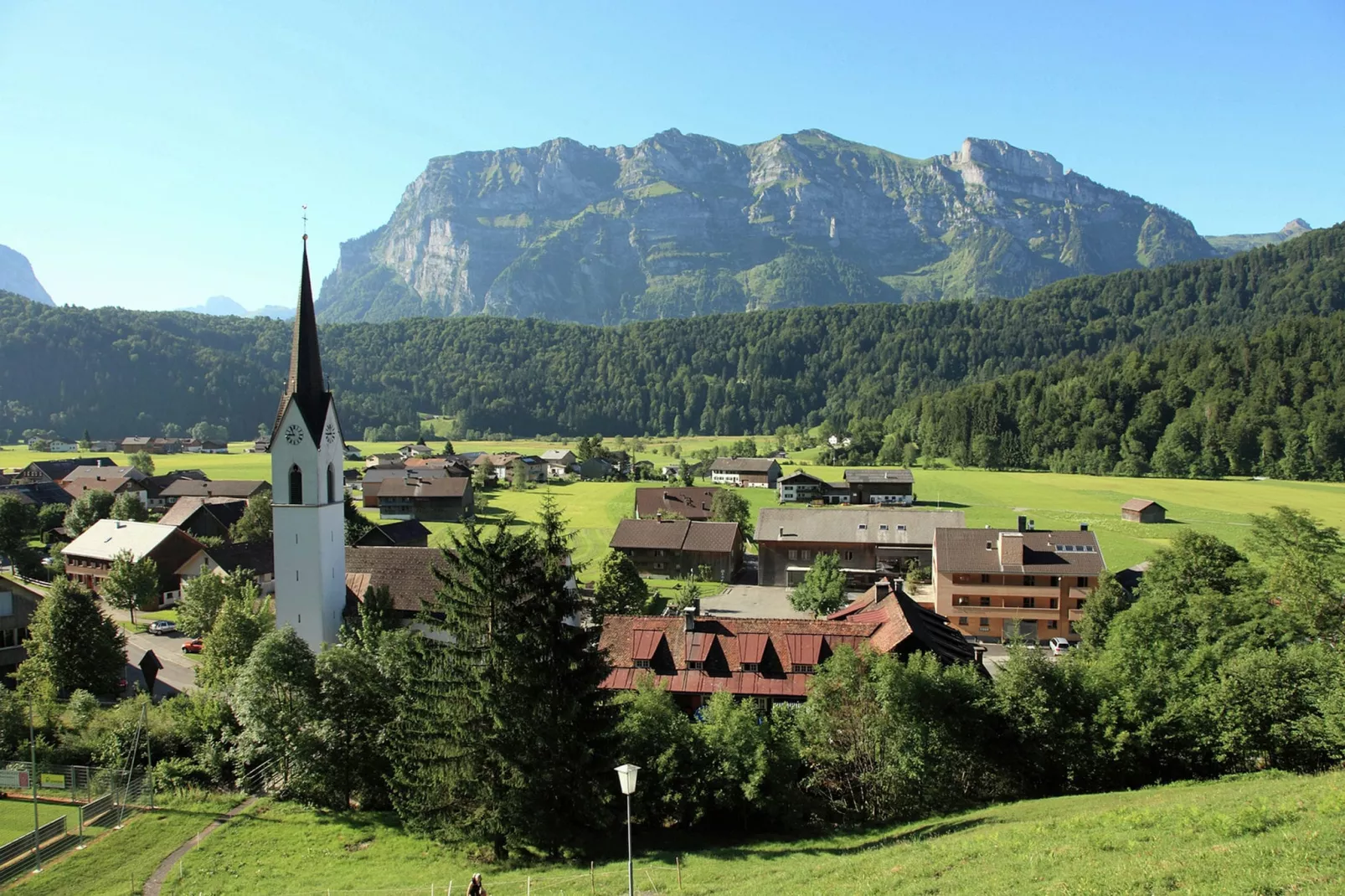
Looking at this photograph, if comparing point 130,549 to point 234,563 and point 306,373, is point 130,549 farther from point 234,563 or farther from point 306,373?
point 306,373

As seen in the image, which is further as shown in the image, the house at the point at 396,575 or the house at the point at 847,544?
the house at the point at 847,544

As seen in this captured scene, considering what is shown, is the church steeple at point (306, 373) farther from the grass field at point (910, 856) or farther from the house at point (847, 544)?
A: the house at point (847, 544)

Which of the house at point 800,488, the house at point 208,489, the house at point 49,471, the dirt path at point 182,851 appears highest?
the house at point 49,471

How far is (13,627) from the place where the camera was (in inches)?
1486

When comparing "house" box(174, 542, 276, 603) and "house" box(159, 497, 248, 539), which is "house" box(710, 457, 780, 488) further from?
"house" box(174, 542, 276, 603)

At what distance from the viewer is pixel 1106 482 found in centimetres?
11112

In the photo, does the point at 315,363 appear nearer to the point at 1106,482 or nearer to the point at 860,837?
the point at 860,837

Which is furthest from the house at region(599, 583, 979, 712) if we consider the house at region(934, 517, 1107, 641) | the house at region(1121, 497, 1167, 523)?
the house at region(1121, 497, 1167, 523)

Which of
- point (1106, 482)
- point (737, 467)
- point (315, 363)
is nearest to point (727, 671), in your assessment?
point (315, 363)

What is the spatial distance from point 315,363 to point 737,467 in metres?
87.9

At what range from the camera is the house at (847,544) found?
6053 centimetres

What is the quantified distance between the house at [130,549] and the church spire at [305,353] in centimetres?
2789

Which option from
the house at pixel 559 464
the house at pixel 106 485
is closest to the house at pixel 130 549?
the house at pixel 106 485

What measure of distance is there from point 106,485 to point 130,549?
43.5 meters
